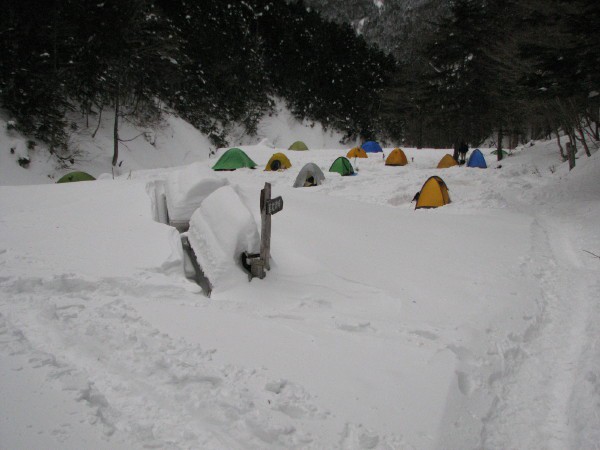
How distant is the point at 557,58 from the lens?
25.4 feet

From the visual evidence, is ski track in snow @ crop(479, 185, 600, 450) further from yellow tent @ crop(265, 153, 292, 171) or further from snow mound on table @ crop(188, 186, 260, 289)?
yellow tent @ crop(265, 153, 292, 171)

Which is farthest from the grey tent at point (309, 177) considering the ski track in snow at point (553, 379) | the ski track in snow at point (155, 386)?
the ski track in snow at point (155, 386)

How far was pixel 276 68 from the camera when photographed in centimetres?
3209

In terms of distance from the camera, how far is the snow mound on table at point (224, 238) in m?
4.64

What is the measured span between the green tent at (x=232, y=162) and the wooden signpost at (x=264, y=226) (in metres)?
13.2

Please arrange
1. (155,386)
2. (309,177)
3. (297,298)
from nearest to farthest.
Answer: (155,386) < (297,298) < (309,177)

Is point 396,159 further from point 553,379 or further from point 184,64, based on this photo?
point 553,379

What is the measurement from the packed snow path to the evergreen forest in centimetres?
567

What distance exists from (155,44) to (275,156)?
9050 millimetres

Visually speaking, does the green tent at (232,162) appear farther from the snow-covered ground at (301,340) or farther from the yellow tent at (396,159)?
the snow-covered ground at (301,340)

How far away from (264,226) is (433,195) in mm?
6981

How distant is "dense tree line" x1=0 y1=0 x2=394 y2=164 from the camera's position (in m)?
13.7

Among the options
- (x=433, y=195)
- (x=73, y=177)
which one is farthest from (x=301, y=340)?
(x=73, y=177)

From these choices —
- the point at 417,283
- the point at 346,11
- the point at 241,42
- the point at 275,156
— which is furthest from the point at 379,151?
the point at 346,11
